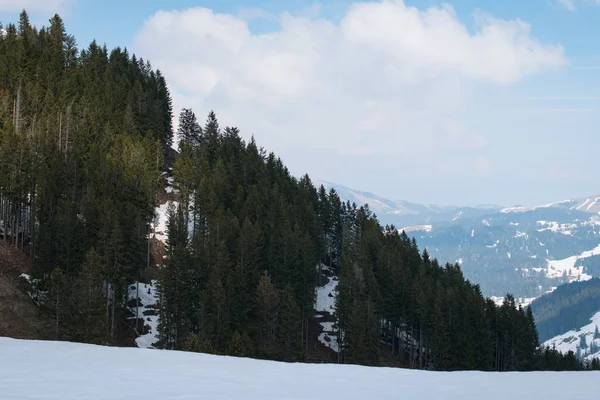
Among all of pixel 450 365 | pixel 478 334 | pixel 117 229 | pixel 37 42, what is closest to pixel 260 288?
pixel 117 229

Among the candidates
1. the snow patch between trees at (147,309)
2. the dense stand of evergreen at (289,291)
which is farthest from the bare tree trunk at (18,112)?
the snow patch between trees at (147,309)

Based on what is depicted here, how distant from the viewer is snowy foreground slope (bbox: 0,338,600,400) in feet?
39.9

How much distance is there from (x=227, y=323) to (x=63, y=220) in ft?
65.7

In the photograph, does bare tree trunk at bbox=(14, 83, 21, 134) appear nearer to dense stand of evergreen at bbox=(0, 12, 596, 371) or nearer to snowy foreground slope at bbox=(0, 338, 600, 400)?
dense stand of evergreen at bbox=(0, 12, 596, 371)

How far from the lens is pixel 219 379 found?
14.0 metres

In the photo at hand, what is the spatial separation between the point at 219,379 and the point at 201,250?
4456 cm

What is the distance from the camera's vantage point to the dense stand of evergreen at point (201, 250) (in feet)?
169

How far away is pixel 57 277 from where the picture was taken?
4409cm

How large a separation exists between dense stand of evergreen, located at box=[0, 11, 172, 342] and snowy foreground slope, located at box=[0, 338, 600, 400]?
29.9 m

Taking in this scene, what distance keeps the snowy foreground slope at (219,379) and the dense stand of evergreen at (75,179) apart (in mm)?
29851

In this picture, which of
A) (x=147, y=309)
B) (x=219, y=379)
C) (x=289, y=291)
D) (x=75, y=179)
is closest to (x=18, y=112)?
(x=75, y=179)

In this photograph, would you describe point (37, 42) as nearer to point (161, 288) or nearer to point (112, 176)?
point (112, 176)

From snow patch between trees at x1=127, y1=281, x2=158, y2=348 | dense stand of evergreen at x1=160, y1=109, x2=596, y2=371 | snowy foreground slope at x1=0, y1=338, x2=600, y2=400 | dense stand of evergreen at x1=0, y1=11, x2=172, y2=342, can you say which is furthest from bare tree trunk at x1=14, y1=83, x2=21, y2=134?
snowy foreground slope at x1=0, y1=338, x2=600, y2=400

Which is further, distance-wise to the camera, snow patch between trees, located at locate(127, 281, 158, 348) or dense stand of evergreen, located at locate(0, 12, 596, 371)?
snow patch between trees, located at locate(127, 281, 158, 348)
